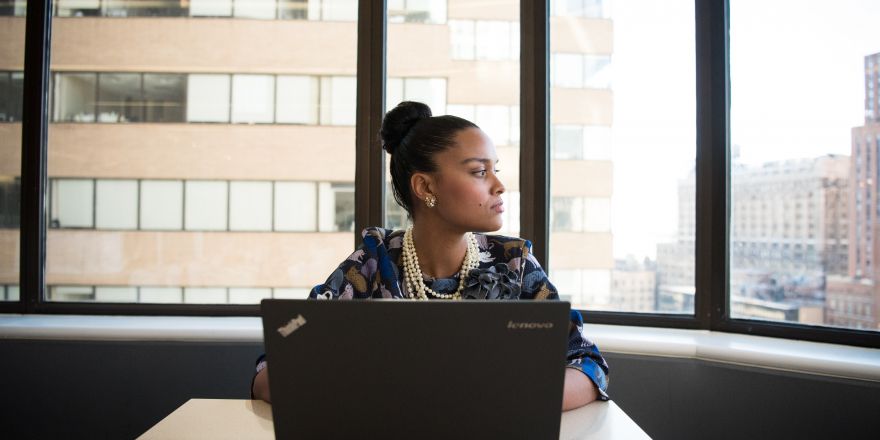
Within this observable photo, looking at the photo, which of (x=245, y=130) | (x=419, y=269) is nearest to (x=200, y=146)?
(x=245, y=130)

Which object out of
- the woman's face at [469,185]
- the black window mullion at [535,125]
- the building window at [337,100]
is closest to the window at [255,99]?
the building window at [337,100]

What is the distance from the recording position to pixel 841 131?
2.05 m

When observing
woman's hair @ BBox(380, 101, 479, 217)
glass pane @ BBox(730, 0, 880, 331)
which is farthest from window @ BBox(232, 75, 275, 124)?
glass pane @ BBox(730, 0, 880, 331)

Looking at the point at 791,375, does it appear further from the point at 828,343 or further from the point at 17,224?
the point at 17,224

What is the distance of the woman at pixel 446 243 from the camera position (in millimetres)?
1498

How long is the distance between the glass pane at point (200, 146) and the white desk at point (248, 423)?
6.00ft

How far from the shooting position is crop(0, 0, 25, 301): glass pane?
2.85m

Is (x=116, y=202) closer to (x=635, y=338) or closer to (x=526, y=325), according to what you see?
(x=635, y=338)

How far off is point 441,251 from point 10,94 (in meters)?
2.51

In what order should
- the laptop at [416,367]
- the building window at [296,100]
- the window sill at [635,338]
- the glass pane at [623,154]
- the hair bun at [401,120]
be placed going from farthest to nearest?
1. the building window at [296,100]
2. the glass pane at [623,154]
3. the window sill at [635,338]
4. the hair bun at [401,120]
5. the laptop at [416,367]

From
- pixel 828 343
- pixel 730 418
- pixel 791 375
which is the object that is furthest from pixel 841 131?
pixel 730 418

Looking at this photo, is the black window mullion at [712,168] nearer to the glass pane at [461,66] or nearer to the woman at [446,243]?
the glass pane at [461,66]

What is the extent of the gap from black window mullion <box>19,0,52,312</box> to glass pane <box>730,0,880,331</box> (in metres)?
2.93

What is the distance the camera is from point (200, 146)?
3.22 meters
